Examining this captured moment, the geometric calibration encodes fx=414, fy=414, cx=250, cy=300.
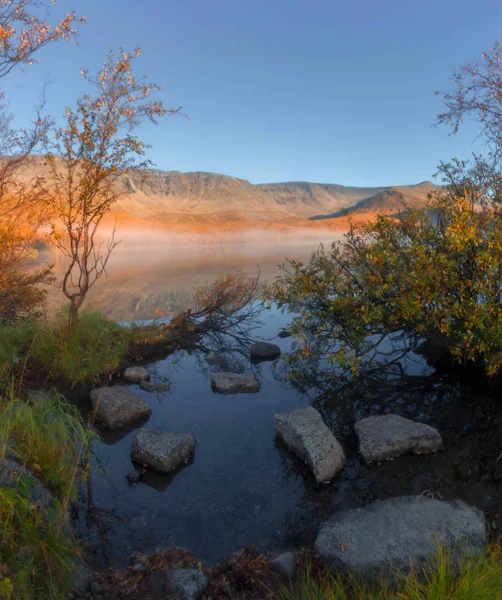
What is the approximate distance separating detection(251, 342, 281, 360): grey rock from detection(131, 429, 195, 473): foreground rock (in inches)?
189

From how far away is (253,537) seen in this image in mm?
4562

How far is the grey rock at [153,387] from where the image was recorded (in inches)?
336

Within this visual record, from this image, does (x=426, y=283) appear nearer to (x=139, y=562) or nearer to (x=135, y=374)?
(x=139, y=562)

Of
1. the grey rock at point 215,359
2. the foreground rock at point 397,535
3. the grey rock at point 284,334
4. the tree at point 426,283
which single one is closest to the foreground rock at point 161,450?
the foreground rock at point 397,535

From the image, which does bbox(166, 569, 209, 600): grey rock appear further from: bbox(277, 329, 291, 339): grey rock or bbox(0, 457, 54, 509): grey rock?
bbox(277, 329, 291, 339): grey rock

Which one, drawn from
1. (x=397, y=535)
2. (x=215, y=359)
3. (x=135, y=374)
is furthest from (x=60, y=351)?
(x=397, y=535)

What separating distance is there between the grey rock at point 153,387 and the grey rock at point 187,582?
4878 millimetres

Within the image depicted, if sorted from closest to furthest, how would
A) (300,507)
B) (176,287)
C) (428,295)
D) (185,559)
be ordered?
(185,559)
(300,507)
(428,295)
(176,287)

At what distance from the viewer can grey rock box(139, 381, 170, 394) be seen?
8.53 metres

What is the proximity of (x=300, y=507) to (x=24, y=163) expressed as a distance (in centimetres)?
945

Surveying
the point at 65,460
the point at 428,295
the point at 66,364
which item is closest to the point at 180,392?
the point at 66,364

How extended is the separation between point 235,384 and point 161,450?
292 centimetres

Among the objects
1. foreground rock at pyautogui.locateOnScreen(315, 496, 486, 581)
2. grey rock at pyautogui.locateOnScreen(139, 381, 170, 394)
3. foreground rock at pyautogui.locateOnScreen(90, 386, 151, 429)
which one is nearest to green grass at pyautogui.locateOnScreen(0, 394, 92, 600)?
foreground rock at pyautogui.locateOnScreen(315, 496, 486, 581)

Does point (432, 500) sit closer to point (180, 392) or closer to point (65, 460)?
point (65, 460)
